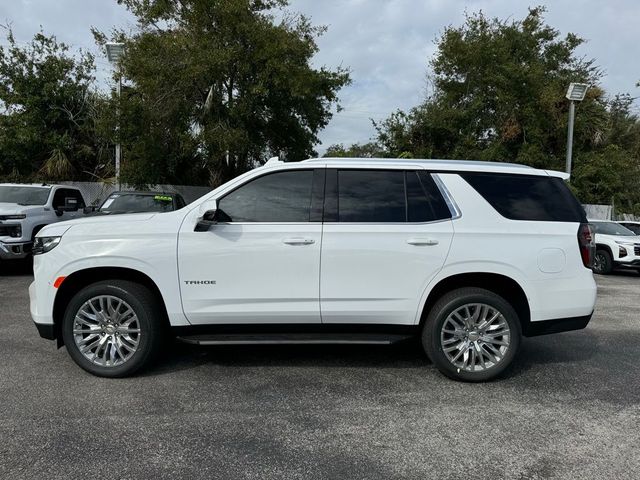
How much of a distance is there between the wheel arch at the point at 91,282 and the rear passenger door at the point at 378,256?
151 cm

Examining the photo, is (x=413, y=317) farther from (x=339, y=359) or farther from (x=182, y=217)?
(x=182, y=217)

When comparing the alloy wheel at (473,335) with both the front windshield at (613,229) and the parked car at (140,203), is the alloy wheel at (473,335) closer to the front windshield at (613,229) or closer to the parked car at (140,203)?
the parked car at (140,203)

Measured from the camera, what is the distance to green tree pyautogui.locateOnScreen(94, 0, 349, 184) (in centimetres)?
1489

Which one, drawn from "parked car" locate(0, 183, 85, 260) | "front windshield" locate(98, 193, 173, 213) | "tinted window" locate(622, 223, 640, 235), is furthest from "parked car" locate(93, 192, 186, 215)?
"tinted window" locate(622, 223, 640, 235)

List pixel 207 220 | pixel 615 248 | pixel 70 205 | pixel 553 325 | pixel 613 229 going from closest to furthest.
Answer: pixel 207 220
pixel 553 325
pixel 70 205
pixel 615 248
pixel 613 229

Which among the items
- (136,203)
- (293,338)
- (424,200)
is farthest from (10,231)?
(424,200)

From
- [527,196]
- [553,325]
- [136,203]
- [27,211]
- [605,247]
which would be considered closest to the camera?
[553,325]

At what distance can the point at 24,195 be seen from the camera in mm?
11008

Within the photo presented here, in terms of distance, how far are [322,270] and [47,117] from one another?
1806 centimetres

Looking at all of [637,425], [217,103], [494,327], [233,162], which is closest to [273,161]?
[494,327]

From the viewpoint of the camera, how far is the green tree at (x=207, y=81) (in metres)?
14.9

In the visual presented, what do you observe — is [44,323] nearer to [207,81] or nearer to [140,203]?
[140,203]

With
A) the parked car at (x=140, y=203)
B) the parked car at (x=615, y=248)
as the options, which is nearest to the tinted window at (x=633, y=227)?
the parked car at (x=615, y=248)

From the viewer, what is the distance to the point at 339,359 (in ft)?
16.9
